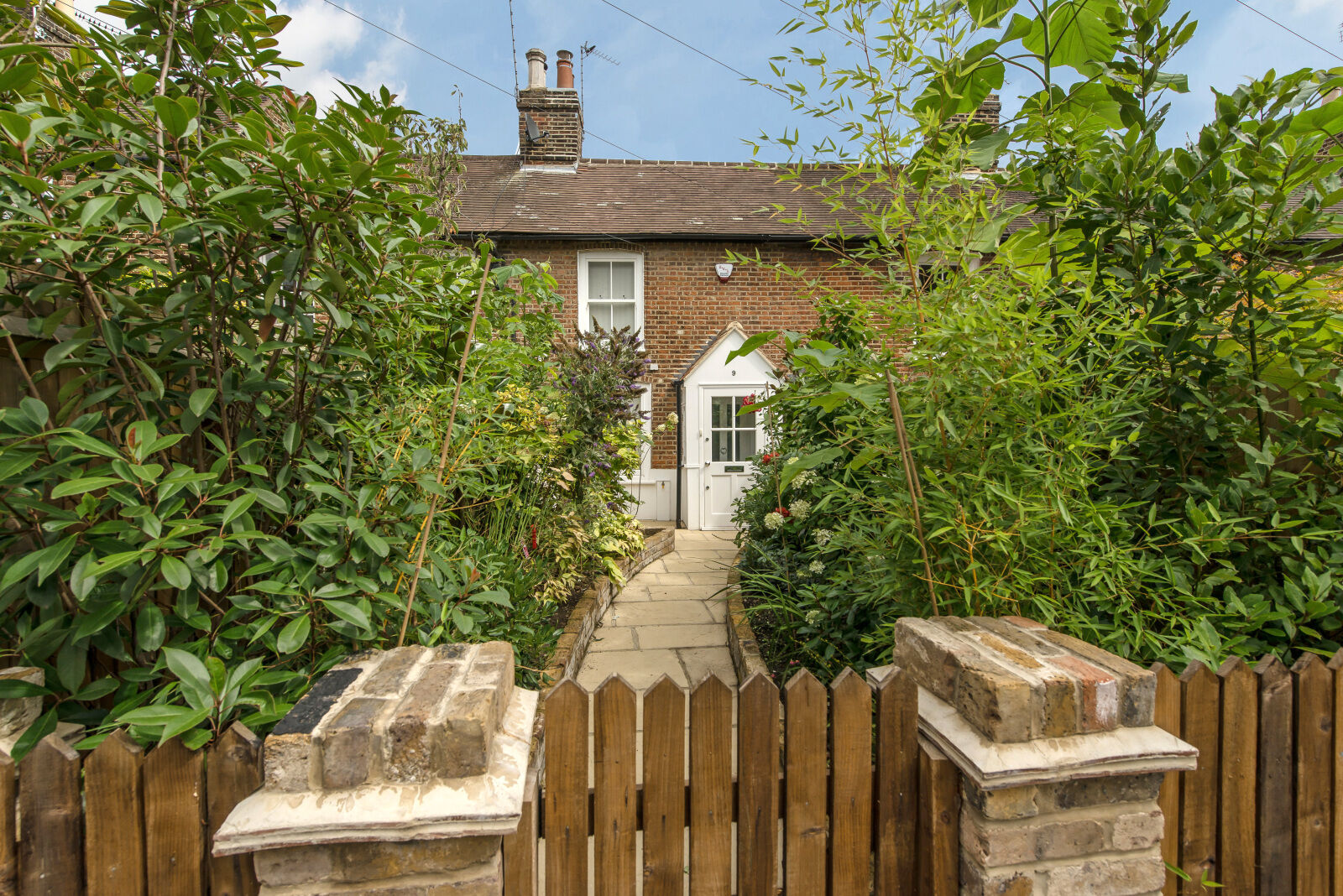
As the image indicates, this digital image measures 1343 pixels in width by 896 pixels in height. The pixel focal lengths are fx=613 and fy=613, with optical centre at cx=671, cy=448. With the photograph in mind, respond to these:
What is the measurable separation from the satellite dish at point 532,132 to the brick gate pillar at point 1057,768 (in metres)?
11.0

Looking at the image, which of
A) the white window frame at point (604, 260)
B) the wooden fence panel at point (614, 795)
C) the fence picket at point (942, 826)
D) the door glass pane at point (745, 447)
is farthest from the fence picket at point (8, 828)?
the white window frame at point (604, 260)

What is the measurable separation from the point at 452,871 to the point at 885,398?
139 cm

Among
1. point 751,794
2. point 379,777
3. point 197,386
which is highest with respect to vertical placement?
point 197,386

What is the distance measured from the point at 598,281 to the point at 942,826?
9026mm

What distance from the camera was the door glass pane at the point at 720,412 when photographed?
916 centimetres

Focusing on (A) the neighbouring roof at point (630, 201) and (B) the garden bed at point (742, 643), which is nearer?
(B) the garden bed at point (742, 643)

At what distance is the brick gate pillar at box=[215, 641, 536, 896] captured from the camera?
3.30 feet

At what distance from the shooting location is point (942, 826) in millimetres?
1311

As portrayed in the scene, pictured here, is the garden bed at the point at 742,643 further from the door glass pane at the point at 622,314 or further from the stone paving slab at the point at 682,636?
the door glass pane at the point at 622,314

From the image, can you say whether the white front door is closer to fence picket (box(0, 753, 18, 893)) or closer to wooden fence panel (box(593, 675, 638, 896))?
wooden fence panel (box(593, 675, 638, 896))

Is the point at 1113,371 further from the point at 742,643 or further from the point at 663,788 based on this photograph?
the point at 742,643

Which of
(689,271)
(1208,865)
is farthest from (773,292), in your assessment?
(1208,865)

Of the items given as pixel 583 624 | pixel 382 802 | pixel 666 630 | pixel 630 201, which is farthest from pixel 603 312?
pixel 382 802

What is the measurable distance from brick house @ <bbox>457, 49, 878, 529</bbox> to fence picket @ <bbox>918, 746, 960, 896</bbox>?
7.32 m
